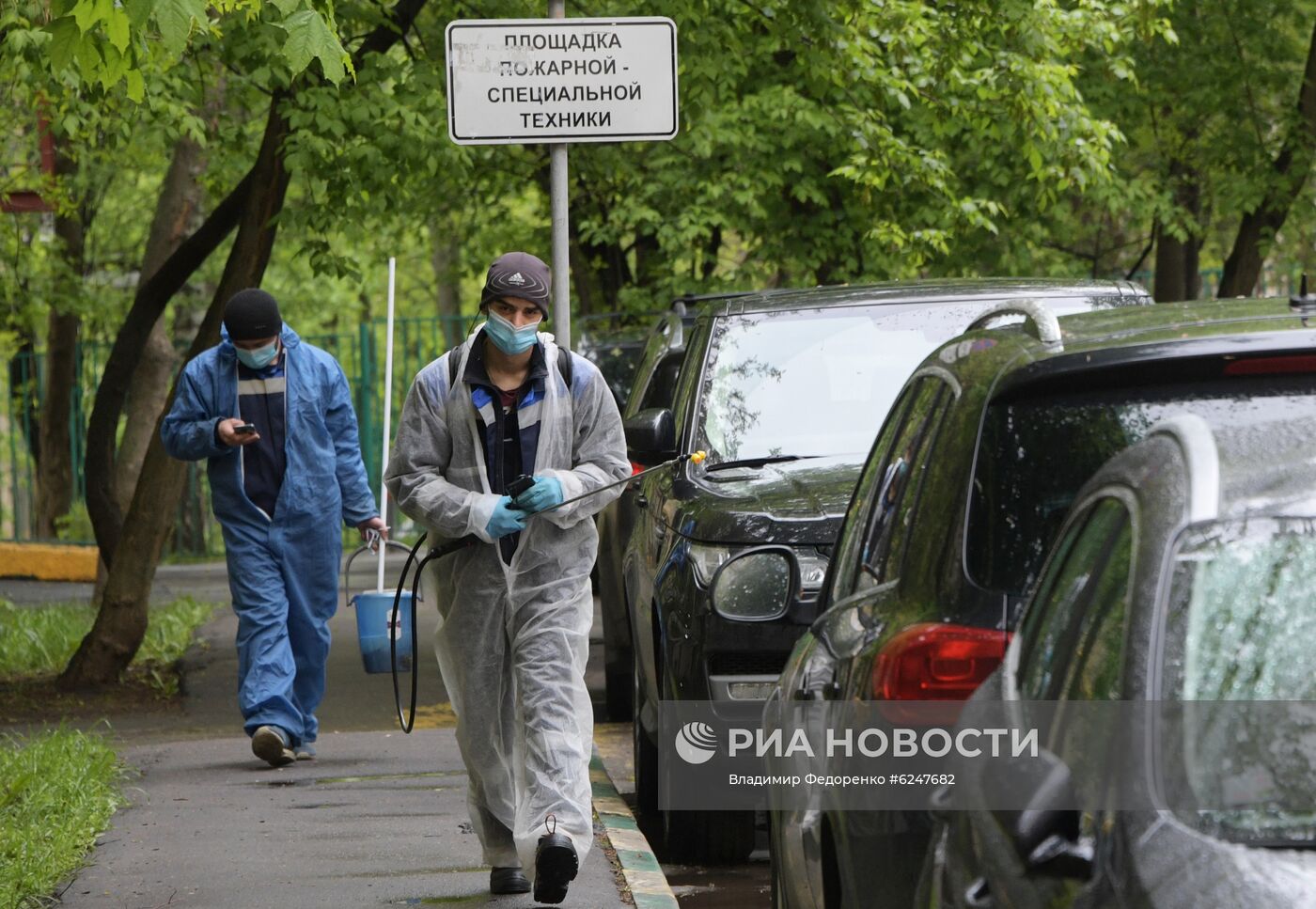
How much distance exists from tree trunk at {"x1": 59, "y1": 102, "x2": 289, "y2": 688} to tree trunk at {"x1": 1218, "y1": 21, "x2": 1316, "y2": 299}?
346 inches

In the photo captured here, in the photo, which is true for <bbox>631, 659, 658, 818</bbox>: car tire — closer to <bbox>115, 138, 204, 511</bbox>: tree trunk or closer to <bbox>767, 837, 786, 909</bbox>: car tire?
<bbox>767, 837, 786, 909</bbox>: car tire

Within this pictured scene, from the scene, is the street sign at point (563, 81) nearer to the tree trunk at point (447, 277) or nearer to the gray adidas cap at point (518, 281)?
the gray adidas cap at point (518, 281)

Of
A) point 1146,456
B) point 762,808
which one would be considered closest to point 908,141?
point 762,808

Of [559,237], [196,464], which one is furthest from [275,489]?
[196,464]

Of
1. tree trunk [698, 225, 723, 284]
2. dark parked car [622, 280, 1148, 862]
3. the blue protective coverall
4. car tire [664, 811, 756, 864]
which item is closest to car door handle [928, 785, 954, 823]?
dark parked car [622, 280, 1148, 862]

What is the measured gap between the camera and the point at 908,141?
15.5 meters

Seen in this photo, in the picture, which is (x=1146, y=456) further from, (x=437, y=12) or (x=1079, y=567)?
(x=437, y=12)

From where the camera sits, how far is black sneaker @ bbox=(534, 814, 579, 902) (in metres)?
5.58

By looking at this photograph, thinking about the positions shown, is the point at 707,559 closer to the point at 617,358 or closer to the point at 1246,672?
the point at 1246,672

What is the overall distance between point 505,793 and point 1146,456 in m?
3.54

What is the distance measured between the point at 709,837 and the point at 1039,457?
3.91 meters

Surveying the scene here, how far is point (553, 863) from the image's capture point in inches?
220

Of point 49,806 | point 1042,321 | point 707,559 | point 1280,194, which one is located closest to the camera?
point 1042,321

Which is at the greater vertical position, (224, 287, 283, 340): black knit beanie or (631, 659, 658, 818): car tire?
(224, 287, 283, 340): black knit beanie
